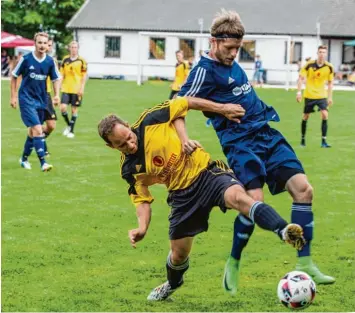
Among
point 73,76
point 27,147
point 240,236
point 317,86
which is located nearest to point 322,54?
point 317,86

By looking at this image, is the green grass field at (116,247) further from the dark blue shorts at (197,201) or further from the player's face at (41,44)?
the player's face at (41,44)

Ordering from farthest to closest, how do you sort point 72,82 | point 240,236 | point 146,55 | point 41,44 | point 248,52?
point 146,55 → point 248,52 → point 72,82 → point 41,44 → point 240,236

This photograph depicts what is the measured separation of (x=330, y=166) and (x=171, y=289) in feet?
29.1

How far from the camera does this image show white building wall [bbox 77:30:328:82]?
52.2 meters

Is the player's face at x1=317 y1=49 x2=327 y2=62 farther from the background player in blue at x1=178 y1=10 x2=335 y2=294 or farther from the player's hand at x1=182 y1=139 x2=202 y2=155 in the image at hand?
the player's hand at x1=182 y1=139 x2=202 y2=155

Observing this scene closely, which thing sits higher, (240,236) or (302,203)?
(302,203)

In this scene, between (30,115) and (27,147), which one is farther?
(27,147)

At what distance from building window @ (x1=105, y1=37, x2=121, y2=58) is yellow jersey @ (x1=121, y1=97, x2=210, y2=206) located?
2029 inches

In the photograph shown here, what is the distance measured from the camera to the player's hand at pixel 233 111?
7371 millimetres

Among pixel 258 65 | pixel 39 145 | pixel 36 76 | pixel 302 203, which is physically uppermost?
pixel 36 76

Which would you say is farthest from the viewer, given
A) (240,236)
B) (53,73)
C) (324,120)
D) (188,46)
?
(188,46)

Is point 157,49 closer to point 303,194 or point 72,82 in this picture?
point 72,82

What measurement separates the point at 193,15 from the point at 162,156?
2003 inches

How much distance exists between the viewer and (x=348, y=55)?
5441cm
